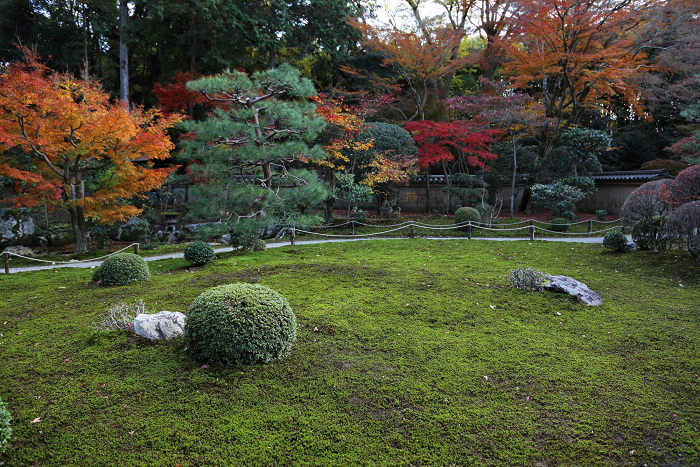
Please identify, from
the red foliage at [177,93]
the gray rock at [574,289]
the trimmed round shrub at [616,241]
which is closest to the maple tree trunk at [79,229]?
the red foliage at [177,93]

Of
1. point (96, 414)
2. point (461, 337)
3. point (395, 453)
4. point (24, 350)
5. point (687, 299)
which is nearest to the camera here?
point (395, 453)

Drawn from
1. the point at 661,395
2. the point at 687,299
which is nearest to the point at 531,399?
the point at 661,395

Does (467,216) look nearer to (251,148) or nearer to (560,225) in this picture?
(560,225)

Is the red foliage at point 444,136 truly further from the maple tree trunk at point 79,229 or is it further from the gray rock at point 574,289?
the maple tree trunk at point 79,229

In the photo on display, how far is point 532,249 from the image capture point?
34.4 feet

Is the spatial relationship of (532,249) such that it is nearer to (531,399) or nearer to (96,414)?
(531,399)

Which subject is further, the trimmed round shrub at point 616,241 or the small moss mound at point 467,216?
the small moss mound at point 467,216

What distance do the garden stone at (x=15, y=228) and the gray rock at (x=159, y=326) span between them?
426 inches

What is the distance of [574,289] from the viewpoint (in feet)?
19.8

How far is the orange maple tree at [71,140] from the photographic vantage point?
27.9 feet

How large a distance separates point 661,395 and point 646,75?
1622 cm

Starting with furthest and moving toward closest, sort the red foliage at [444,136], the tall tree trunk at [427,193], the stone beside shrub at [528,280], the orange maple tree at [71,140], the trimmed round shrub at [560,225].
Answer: the tall tree trunk at [427,193] → the red foliage at [444,136] → the trimmed round shrub at [560,225] → the orange maple tree at [71,140] → the stone beside shrub at [528,280]

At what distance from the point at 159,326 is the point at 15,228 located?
11.3 metres

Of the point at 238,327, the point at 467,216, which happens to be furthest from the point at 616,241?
the point at 238,327
